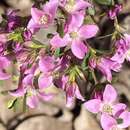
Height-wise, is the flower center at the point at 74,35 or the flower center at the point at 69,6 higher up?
the flower center at the point at 69,6

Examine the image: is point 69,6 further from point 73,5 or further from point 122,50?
point 122,50

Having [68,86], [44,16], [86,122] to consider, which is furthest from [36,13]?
[86,122]

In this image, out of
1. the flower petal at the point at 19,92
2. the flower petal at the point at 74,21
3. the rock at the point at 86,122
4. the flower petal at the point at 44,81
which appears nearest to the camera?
the flower petal at the point at 74,21

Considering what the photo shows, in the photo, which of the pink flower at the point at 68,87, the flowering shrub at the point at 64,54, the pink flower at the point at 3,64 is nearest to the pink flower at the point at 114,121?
the flowering shrub at the point at 64,54

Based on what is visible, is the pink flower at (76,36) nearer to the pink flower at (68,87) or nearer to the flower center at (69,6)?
the flower center at (69,6)

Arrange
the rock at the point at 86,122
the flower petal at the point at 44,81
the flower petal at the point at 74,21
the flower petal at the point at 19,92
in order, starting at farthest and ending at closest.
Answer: the rock at the point at 86,122 < the flower petal at the point at 19,92 < the flower petal at the point at 44,81 < the flower petal at the point at 74,21

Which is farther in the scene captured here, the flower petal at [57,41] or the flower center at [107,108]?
the flower center at [107,108]

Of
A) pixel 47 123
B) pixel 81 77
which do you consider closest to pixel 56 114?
pixel 47 123
